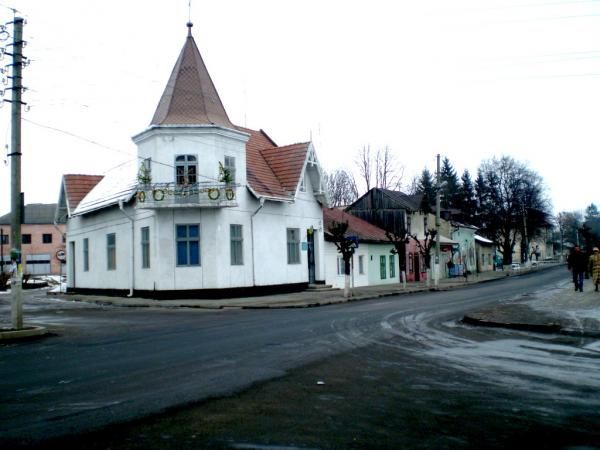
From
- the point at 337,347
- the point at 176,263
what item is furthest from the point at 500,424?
the point at 176,263

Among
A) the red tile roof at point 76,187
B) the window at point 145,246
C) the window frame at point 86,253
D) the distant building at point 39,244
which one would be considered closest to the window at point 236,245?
the window at point 145,246

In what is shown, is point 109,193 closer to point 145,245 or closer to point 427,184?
point 145,245

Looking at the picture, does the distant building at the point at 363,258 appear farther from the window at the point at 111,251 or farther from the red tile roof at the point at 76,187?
the red tile roof at the point at 76,187

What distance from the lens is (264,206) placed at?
97.4 feet

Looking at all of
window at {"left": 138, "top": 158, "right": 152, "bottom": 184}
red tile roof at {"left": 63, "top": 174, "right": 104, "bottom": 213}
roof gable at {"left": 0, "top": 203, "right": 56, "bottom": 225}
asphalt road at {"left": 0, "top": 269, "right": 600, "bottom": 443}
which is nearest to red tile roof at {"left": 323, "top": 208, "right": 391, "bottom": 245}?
window at {"left": 138, "top": 158, "right": 152, "bottom": 184}

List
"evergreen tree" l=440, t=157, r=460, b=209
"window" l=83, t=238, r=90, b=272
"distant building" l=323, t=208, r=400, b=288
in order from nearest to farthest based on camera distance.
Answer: "window" l=83, t=238, r=90, b=272 → "distant building" l=323, t=208, r=400, b=288 → "evergreen tree" l=440, t=157, r=460, b=209

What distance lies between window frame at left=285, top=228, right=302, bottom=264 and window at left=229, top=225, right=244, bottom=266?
378 cm

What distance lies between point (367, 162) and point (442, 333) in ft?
182

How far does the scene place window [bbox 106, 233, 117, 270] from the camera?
3070 cm

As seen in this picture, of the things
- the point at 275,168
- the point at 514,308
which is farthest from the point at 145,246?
the point at 514,308

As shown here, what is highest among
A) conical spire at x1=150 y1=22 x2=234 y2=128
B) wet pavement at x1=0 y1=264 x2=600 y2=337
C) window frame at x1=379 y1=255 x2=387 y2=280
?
conical spire at x1=150 y1=22 x2=234 y2=128

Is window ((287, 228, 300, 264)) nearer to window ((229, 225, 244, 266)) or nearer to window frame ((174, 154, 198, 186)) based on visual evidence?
window ((229, 225, 244, 266))

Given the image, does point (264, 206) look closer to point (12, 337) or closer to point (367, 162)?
point (12, 337)

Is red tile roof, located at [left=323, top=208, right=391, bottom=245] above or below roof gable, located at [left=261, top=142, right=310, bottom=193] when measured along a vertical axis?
below
